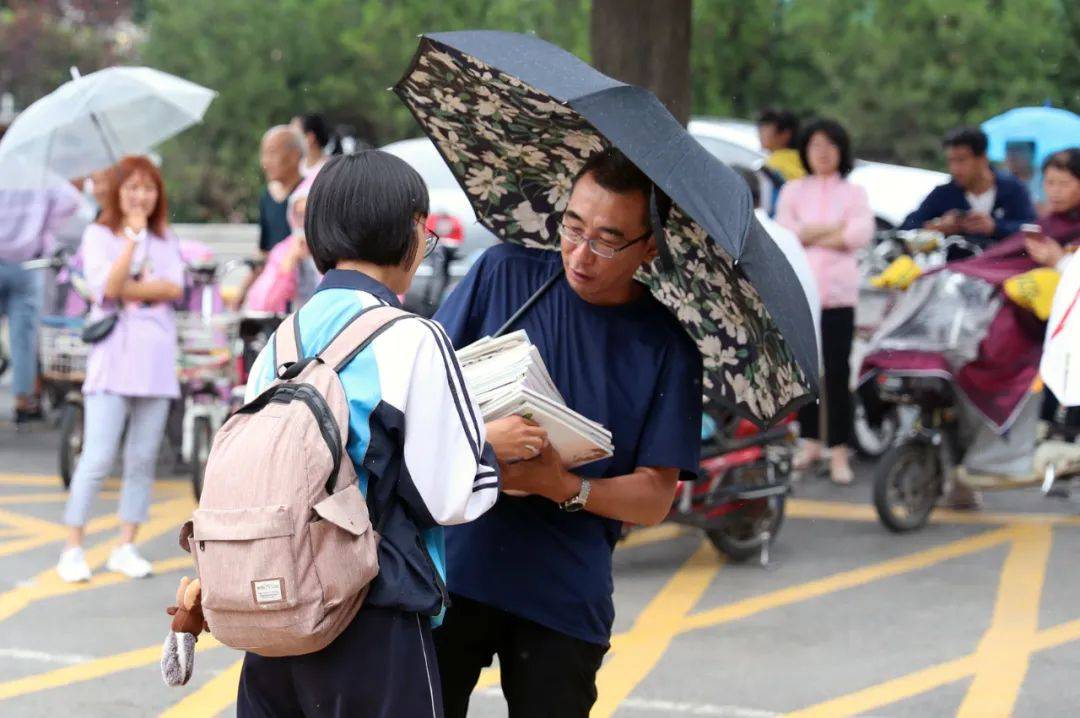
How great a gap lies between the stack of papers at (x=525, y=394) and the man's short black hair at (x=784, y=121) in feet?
27.9

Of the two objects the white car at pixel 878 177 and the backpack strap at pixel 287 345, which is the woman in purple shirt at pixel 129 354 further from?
the white car at pixel 878 177

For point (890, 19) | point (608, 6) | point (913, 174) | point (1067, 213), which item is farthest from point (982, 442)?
point (890, 19)

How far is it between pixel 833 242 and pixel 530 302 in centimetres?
608

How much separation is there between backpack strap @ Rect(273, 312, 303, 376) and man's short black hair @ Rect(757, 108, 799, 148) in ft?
29.1

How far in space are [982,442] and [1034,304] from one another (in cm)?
94

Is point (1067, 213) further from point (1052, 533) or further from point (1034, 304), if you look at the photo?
point (1052, 533)

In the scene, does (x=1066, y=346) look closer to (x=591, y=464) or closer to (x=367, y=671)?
(x=591, y=464)

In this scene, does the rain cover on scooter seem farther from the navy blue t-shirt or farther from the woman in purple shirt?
the navy blue t-shirt

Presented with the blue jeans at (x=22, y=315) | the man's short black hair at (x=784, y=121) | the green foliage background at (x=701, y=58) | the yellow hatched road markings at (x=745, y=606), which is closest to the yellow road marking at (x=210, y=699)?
the yellow hatched road markings at (x=745, y=606)

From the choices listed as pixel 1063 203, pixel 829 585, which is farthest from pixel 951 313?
pixel 829 585

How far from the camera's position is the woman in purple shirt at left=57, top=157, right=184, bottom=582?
22.3 feet

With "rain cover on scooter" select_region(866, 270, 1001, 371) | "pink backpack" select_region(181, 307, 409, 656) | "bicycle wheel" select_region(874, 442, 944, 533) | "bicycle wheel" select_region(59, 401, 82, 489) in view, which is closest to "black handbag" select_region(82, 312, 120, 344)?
"bicycle wheel" select_region(59, 401, 82, 489)

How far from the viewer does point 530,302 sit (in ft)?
10.7

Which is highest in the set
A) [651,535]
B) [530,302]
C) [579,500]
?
[530,302]
